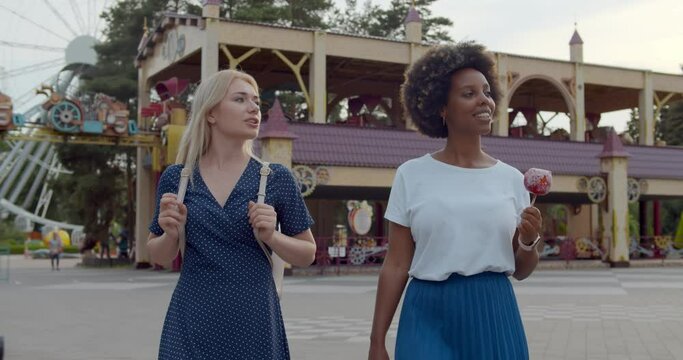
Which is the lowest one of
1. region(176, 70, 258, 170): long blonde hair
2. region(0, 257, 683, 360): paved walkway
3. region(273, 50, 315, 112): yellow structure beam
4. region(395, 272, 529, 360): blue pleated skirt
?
region(0, 257, 683, 360): paved walkway

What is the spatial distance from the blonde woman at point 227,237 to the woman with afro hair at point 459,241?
0.38 m

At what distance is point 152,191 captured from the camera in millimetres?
31219

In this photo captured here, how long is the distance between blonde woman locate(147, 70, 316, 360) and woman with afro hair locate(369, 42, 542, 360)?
1.26ft

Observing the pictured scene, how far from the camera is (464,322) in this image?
10.4ft

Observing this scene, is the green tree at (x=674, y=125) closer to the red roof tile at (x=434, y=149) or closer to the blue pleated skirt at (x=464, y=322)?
the red roof tile at (x=434, y=149)

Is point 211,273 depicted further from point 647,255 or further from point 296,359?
point 647,255

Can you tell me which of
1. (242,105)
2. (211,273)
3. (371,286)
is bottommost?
(371,286)

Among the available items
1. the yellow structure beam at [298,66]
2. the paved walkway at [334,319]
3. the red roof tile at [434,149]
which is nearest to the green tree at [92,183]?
the yellow structure beam at [298,66]

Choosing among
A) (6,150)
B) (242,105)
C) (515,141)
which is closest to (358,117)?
(515,141)

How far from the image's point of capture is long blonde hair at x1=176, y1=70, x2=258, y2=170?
3405mm

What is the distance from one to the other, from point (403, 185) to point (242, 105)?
0.70 metres

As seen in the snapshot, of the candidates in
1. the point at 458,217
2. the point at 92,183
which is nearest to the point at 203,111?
the point at 458,217

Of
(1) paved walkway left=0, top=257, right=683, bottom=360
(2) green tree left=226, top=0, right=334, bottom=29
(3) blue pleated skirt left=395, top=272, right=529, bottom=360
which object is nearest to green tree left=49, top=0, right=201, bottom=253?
(2) green tree left=226, top=0, right=334, bottom=29

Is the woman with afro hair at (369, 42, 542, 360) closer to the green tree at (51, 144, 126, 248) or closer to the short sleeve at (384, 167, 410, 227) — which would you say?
the short sleeve at (384, 167, 410, 227)
